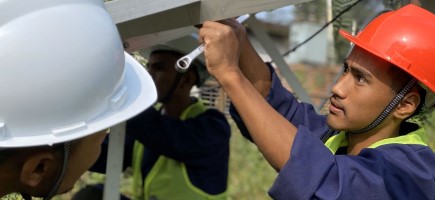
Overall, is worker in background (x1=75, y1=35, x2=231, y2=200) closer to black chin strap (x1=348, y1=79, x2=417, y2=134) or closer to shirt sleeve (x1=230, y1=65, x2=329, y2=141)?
shirt sleeve (x1=230, y1=65, x2=329, y2=141)

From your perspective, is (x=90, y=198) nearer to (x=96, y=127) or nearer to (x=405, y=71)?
(x=96, y=127)

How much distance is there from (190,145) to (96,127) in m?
1.73

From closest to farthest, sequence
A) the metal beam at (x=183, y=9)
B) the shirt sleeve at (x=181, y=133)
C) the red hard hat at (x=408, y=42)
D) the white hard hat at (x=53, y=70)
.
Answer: the white hard hat at (x=53, y=70) < the metal beam at (x=183, y=9) < the red hard hat at (x=408, y=42) < the shirt sleeve at (x=181, y=133)

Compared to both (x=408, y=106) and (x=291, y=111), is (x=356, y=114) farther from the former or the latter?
(x=291, y=111)

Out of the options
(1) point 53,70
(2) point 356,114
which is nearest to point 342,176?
(2) point 356,114

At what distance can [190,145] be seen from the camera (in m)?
3.13

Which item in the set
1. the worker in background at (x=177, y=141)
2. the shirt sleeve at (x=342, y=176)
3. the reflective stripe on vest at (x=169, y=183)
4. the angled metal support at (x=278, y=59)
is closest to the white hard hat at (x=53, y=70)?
the shirt sleeve at (x=342, y=176)

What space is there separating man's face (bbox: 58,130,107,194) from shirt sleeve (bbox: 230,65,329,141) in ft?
2.09

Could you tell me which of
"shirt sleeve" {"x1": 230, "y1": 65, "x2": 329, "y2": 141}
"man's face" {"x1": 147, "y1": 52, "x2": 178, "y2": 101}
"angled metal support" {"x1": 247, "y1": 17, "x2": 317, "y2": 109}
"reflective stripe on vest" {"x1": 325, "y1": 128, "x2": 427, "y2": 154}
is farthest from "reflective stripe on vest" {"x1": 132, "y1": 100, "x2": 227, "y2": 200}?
"reflective stripe on vest" {"x1": 325, "y1": 128, "x2": 427, "y2": 154}

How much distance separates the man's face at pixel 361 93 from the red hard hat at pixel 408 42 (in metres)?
0.03

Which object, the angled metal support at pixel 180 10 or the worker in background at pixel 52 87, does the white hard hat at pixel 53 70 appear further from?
the angled metal support at pixel 180 10

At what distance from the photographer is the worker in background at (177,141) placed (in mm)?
2984

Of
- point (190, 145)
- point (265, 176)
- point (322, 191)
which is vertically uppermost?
point (322, 191)

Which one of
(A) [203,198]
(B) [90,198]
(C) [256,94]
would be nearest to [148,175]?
(A) [203,198]
